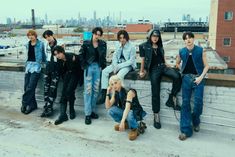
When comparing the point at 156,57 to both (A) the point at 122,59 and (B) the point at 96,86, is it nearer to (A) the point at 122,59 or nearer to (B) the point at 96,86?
(A) the point at 122,59

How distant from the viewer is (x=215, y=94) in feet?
14.6

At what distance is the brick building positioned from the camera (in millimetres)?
34938

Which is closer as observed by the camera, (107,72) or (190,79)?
(190,79)

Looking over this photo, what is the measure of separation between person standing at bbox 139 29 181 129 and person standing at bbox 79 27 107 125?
674 mm

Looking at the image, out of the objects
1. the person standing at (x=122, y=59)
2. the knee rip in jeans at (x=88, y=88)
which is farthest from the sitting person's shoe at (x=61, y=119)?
the person standing at (x=122, y=59)

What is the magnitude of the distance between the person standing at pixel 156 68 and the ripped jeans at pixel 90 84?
0.77m

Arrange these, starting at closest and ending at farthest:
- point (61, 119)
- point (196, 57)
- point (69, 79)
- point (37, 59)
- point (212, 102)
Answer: point (196, 57), point (212, 102), point (61, 119), point (69, 79), point (37, 59)

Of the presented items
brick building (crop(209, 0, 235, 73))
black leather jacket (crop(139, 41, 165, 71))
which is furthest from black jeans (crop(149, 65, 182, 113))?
brick building (crop(209, 0, 235, 73))

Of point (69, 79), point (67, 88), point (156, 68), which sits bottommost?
Result: point (67, 88)

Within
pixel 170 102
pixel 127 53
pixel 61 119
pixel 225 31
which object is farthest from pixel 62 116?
pixel 225 31

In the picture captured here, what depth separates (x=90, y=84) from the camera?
4.89 meters

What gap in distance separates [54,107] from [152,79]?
2.04 meters

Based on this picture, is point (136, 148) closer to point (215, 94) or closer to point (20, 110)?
point (215, 94)

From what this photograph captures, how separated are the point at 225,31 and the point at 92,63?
111ft
